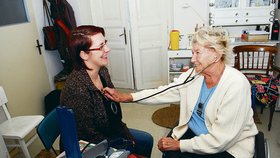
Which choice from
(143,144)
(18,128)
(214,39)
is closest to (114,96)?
(143,144)

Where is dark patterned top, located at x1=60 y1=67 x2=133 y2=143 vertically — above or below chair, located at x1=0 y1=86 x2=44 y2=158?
above

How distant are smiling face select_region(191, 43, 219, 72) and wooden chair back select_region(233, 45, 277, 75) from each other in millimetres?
1746

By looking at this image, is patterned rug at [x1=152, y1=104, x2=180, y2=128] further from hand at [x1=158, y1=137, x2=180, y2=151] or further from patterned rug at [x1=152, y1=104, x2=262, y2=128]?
hand at [x1=158, y1=137, x2=180, y2=151]

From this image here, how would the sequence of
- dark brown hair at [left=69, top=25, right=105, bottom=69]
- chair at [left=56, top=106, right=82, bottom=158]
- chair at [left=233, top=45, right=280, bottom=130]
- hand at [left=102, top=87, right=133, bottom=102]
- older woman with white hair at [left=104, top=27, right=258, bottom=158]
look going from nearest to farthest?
1. chair at [left=56, top=106, right=82, bottom=158]
2. older woman with white hair at [left=104, top=27, right=258, bottom=158]
3. dark brown hair at [left=69, top=25, right=105, bottom=69]
4. hand at [left=102, top=87, right=133, bottom=102]
5. chair at [left=233, top=45, right=280, bottom=130]

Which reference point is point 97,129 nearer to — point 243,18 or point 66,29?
point 66,29

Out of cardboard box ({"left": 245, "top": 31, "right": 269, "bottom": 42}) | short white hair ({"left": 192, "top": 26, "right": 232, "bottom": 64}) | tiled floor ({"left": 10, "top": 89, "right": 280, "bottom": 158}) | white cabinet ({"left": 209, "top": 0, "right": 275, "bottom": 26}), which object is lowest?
tiled floor ({"left": 10, "top": 89, "right": 280, "bottom": 158})

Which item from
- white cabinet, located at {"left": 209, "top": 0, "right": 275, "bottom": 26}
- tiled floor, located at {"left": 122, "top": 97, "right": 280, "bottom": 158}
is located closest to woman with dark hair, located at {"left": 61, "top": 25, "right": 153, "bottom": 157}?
tiled floor, located at {"left": 122, "top": 97, "right": 280, "bottom": 158}

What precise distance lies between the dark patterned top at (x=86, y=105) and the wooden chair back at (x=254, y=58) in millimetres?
2076

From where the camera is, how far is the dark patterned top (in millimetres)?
1217

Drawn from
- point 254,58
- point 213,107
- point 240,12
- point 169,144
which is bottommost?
point 169,144

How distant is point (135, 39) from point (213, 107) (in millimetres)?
2320

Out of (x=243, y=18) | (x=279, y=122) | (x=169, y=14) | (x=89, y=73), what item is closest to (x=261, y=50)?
(x=243, y=18)

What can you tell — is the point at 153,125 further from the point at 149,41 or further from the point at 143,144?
the point at 149,41

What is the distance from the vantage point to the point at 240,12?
290cm
